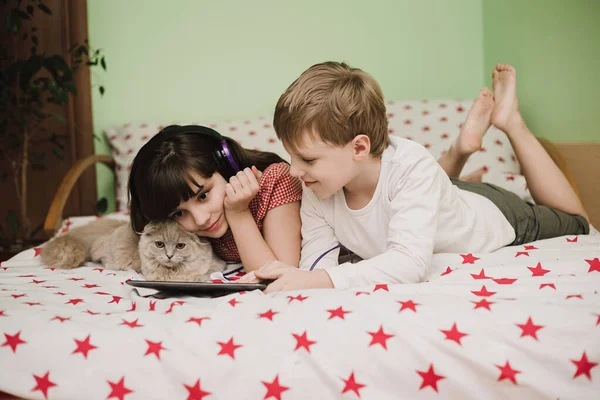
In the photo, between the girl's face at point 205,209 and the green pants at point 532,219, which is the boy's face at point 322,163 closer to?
the girl's face at point 205,209

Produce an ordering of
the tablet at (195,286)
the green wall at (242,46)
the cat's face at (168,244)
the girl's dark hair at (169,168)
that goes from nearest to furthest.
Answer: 1. the tablet at (195,286)
2. the girl's dark hair at (169,168)
3. the cat's face at (168,244)
4. the green wall at (242,46)

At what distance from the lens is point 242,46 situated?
259cm

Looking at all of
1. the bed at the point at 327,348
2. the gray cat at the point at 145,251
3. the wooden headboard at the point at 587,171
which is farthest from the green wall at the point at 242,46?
the bed at the point at 327,348

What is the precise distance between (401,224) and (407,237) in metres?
0.04

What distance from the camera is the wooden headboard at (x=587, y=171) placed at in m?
2.01

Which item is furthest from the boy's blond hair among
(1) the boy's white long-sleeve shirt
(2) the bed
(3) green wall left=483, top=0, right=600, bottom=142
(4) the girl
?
(3) green wall left=483, top=0, right=600, bottom=142

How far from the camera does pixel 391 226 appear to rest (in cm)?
117

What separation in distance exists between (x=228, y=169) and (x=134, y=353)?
63 cm

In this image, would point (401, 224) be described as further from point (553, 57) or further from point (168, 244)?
point (553, 57)

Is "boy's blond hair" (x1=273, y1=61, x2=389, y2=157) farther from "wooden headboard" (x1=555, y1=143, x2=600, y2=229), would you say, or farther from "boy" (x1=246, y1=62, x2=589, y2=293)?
"wooden headboard" (x1=555, y1=143, x2=600, y2=229)

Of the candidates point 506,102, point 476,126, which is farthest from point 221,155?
point 506,102

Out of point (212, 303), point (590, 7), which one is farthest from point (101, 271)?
point (590, 7)

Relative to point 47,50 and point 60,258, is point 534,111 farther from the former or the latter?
point 47,50

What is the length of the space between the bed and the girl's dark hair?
38cm
